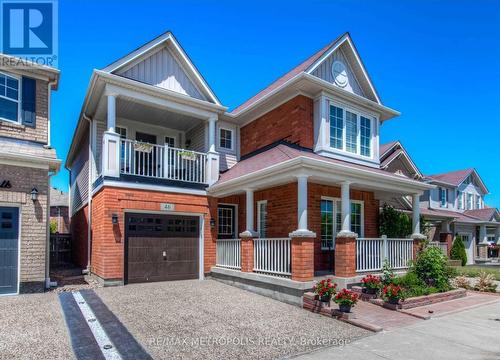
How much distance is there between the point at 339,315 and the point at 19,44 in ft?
38.7

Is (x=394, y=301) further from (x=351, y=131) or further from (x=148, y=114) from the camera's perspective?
(x=148, y=114)

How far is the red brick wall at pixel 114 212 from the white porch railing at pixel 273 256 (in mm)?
3117

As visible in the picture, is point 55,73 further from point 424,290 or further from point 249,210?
point 424,290

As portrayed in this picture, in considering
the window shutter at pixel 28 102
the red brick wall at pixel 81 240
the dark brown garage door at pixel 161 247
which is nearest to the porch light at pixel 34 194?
the window shutter at pixel 28 102

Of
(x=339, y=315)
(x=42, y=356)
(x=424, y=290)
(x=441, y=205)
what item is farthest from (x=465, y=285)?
(x=441, y=205)

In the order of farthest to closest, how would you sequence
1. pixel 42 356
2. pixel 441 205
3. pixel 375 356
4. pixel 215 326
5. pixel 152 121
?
1. pixel 441 205
2. pixel 152 121
3. pixel 215 326
4. pixel 375 356
5. pixel 42 356

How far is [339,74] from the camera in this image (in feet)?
44.3

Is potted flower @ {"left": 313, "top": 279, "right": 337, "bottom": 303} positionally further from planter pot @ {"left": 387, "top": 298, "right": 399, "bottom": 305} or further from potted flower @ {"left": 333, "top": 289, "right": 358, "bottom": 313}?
planter pot @ {"left": 387, "top": 298, "right": 399, "bottom": 305}

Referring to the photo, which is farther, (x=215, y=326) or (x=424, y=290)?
(x=424, y=290)

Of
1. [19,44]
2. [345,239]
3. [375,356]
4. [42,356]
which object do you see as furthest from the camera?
[19,44]

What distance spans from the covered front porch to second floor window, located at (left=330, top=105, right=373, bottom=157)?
160 centimetres

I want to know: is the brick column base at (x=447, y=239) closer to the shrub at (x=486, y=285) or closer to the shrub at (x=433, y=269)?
the shrub at (x=486, y=285)

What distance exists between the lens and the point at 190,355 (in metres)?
5.48

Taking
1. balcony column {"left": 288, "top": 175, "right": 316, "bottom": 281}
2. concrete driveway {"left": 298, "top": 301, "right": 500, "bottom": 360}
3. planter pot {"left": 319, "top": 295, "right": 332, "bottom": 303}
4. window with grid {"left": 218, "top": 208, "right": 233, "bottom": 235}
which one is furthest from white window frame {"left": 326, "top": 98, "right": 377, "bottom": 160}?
concrete driveway {"left": 298, "top": 301, "right": 500, "bottom": 360}
